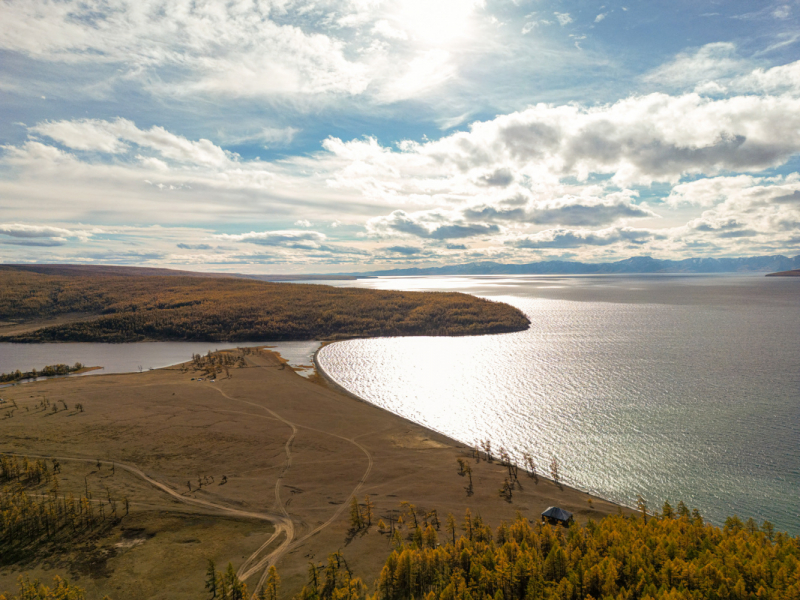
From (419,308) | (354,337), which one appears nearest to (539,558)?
(354,337)

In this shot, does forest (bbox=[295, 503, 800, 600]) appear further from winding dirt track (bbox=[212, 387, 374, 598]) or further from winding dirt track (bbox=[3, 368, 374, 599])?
winding dirt track (bbox=[3, 368, 374, 599])

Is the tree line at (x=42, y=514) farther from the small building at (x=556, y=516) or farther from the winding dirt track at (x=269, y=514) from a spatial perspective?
the small building at (x=556, y=516)

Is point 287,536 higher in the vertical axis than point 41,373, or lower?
lower

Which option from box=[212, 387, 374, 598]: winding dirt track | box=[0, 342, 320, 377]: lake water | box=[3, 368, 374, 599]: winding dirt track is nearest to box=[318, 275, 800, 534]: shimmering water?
box=[0, 342, 320, 377]: lake water

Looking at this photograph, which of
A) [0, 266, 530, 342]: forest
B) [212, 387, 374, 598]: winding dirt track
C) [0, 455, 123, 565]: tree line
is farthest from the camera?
[0, 266, 530, 342]: forest

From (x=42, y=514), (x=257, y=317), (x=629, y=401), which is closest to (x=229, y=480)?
(x=42, y=514)

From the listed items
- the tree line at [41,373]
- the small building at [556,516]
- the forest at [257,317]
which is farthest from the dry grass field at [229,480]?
the forest at [257,317]

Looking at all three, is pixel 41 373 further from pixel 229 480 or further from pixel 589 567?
pixel 589 567
